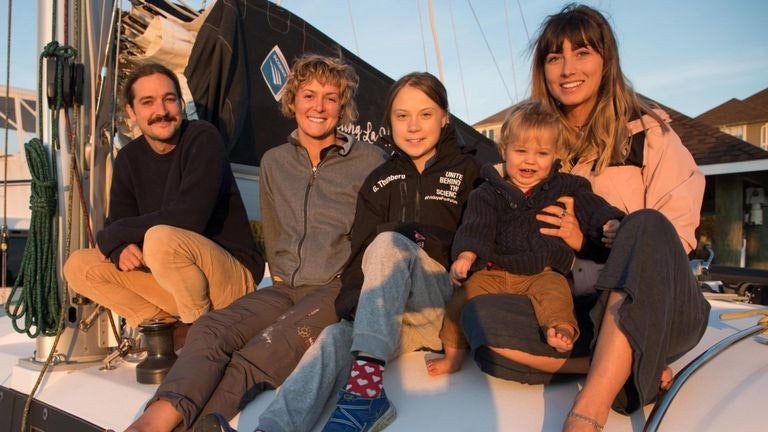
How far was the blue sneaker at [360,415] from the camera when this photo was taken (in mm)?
1542

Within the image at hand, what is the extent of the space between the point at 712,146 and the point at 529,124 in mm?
10476

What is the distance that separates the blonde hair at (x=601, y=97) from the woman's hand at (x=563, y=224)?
0.26 m

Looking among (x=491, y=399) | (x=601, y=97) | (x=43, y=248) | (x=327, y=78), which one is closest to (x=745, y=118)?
(x=601, y=97)

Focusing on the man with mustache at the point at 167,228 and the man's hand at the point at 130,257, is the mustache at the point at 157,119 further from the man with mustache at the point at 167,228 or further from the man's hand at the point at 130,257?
the man's hand at the point at 130,257

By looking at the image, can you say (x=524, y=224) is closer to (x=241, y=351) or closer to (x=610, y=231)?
(x=610, y=231)

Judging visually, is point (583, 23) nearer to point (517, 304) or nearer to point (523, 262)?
point (523, 262)

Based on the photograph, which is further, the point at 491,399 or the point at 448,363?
the point at 448,363

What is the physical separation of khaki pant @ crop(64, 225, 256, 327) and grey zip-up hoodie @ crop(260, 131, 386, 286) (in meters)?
0.23

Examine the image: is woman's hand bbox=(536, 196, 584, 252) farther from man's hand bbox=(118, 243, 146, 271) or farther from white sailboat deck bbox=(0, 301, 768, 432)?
man's hand bbox=(118, 243, 146, 271)

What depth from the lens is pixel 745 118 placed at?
59.8 ft

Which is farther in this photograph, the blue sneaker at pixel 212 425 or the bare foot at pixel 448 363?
the bare foot at pixel 448 363

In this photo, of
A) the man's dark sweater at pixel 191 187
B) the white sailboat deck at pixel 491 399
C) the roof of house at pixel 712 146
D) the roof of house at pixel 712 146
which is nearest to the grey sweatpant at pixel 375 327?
the white sailboat deck at pixel 491 399

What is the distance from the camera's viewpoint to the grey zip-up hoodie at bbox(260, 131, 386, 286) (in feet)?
7.89

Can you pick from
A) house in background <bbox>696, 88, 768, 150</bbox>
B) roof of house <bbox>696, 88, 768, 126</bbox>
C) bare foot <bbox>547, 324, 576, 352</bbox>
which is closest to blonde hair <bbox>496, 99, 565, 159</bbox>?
bare foot <bbox>547, 324, 576, 352</bbox>
